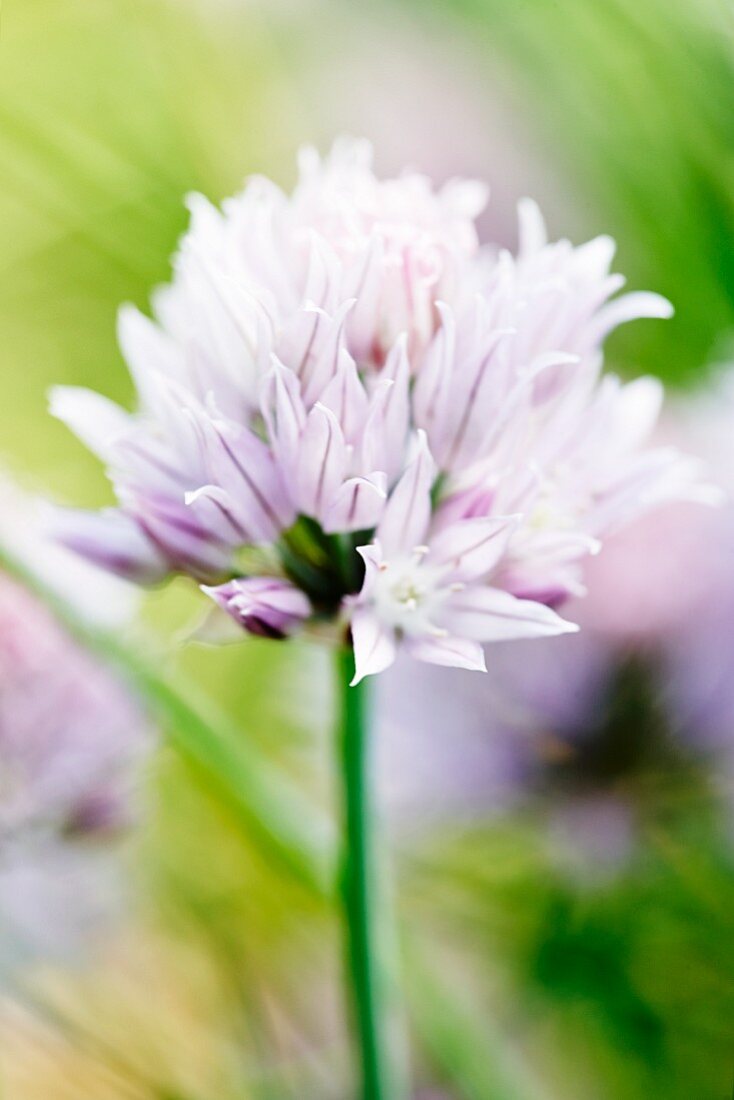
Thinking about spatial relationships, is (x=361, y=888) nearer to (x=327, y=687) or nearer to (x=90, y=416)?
(x=90, y=416)

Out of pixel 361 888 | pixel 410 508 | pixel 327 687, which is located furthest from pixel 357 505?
pixel 327 687

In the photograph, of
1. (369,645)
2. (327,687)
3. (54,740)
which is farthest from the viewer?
Result: (327,687)

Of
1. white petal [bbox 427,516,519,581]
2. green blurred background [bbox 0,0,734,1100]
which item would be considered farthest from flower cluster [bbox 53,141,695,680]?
green blurred background [bbox 0,0,734,1100]

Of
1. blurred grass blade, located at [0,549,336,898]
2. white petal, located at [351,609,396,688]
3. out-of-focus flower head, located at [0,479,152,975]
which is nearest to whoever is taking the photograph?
white petal, located at [351,609,396,688]

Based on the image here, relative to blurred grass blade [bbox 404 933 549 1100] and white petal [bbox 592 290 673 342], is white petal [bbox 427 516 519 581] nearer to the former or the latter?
white petal [bbox 592 290 673 342]

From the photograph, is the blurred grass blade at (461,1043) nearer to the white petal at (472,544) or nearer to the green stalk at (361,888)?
the green stalk at (361,888)

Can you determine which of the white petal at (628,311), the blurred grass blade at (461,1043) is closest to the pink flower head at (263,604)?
the white petal at (628,311)
